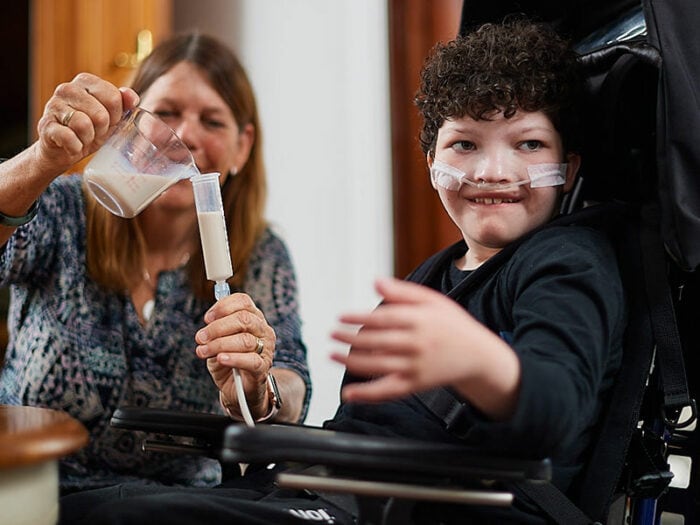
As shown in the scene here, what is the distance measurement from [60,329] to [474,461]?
3.15 ft

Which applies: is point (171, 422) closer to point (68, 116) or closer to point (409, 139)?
point (68, 116)

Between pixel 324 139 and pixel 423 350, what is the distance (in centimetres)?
207

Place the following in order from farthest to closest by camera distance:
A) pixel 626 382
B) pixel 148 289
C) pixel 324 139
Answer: pixel 324 139 < pixel 148 289 < pixel 626 382

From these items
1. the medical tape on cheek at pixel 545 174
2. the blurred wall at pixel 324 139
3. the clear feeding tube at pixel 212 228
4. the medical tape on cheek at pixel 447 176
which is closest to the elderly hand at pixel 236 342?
the clear feeding tube at pixel 212 228

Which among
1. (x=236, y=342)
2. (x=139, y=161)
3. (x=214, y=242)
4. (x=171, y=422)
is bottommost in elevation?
(x=171, y=422)

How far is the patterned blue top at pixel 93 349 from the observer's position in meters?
1.56

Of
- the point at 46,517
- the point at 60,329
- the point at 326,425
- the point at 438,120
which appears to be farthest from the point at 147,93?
the point at 46,517

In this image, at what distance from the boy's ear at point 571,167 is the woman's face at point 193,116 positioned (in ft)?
2.34

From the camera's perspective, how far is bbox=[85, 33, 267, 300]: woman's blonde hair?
64.6 inches

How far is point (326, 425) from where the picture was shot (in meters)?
1.29

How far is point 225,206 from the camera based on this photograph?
180 centimetres

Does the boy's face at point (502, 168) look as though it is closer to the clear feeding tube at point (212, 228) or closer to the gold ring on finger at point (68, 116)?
the clear feeding tube at point (212, 228)

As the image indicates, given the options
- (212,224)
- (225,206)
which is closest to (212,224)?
(212,224)

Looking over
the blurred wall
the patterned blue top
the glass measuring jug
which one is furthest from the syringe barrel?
the blurred wall
